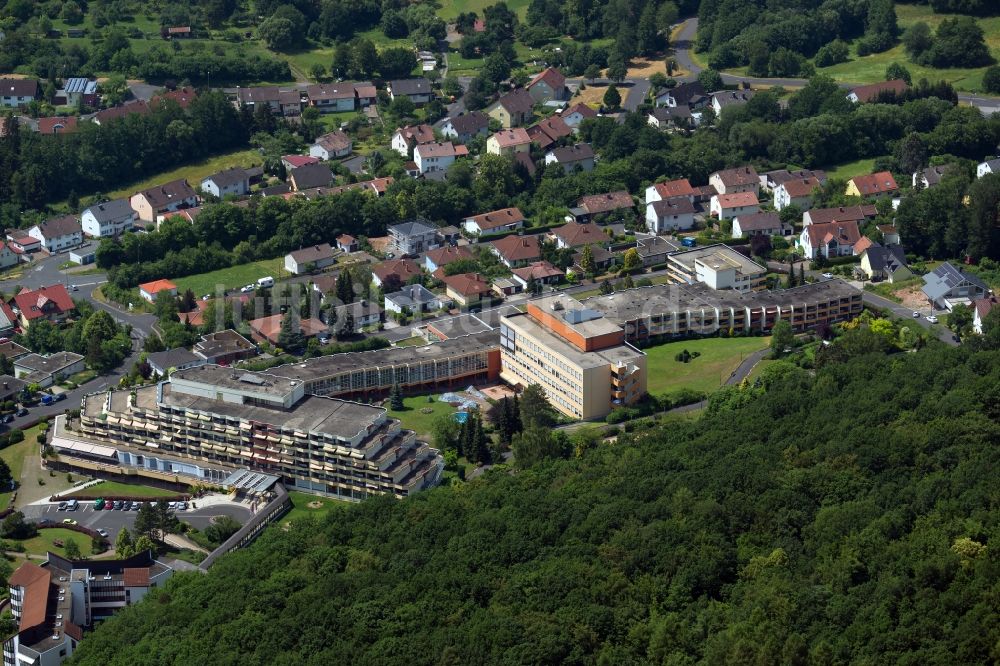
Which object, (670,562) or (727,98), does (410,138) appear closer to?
(727,98)

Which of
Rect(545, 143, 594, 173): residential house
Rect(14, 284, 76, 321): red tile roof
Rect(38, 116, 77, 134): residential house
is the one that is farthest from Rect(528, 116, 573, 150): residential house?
Rect(14, 284, 76, 321): red tile roof

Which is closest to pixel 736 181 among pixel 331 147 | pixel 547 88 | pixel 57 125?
pixel 547 88

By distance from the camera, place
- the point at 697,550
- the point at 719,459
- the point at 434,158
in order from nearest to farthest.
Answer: the point at 697,550 → the point at 719,459 → the point at 434,158

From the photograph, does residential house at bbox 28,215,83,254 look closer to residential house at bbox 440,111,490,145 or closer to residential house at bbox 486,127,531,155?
residential house at bbox 440,111,490,145

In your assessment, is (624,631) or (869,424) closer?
(624,631)

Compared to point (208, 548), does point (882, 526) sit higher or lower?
higher

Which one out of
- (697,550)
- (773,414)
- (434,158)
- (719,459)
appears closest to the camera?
(697,550)

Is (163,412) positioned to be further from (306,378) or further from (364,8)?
(364,8)

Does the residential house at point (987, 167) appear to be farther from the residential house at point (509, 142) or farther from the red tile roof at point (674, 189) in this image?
the residential house at point (509, 142)

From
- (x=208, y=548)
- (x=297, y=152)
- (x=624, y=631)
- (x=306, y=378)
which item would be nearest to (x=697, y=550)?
(x=624, y=631)
